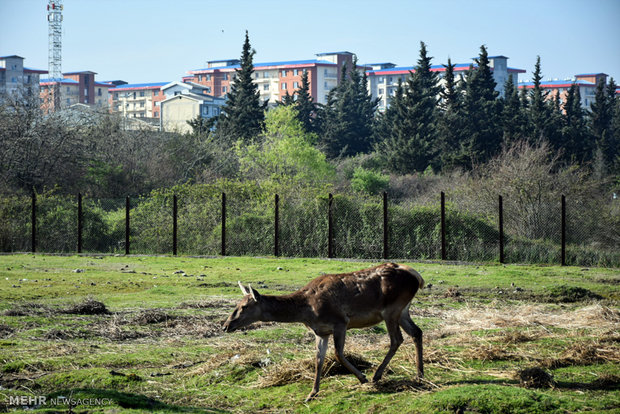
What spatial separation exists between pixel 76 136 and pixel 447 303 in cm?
3328

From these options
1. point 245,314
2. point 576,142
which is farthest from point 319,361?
point 576,142

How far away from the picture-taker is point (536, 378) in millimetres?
8172

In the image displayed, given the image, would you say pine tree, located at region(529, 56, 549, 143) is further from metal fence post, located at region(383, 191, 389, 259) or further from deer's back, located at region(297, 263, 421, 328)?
deer's back, located at region(297, 263, 421, 328)

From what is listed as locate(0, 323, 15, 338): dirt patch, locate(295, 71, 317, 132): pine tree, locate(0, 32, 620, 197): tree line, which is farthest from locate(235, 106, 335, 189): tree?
locate(0, 323, 15, 338): dirt patch

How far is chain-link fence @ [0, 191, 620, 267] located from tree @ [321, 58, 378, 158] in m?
47.9

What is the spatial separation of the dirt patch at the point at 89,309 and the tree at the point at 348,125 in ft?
208

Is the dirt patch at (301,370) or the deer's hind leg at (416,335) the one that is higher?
the deer's hind leg at (416,335)

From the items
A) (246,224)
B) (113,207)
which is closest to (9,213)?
(113,207)

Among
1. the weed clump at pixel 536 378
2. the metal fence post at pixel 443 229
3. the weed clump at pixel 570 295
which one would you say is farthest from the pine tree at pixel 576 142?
the weed clump at pixel 536 378

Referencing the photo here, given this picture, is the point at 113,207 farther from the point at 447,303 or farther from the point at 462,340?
the point at 462,340

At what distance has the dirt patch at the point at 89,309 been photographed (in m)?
14.4

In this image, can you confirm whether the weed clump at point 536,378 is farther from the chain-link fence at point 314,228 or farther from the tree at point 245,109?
the tree at point 245,109

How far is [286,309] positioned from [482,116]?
66.2m

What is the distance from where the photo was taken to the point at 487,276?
811 inches
